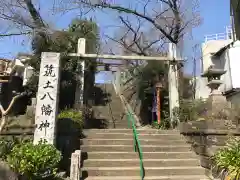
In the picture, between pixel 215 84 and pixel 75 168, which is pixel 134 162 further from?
pixel 215 84

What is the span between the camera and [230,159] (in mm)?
6602

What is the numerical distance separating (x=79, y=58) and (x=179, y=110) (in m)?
5.22

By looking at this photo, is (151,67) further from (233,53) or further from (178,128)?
(233,53)

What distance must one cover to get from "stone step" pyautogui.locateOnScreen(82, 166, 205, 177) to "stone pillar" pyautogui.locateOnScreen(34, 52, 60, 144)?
1.42 meters

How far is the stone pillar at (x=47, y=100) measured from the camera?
770cm

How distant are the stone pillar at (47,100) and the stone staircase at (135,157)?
1.44 meters

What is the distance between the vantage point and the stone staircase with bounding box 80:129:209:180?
764 centimetres

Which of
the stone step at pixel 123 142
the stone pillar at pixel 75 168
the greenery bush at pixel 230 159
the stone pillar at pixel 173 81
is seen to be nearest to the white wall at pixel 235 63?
the stone pillar at pixel 173 81

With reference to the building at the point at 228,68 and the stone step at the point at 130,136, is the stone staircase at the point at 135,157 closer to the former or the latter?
the stone step at the point at 130,136

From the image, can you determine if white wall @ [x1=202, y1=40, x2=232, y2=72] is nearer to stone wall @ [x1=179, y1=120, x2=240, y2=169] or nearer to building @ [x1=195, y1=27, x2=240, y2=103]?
building @ [x1=195, y1=27, x2=240, y2=103]

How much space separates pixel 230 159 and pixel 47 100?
534 cm

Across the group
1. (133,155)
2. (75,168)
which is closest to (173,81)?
(133,155)

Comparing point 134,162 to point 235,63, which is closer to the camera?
point 134,162

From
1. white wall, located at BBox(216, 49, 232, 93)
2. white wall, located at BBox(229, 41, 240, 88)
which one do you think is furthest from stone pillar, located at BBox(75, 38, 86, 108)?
white wall, located at BBox(229, 41, 240, 88)
